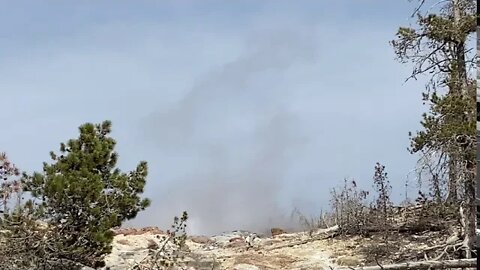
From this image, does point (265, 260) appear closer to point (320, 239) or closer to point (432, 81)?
point (320, 239)

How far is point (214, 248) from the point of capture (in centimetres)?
1573

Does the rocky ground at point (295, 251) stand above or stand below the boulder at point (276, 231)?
below

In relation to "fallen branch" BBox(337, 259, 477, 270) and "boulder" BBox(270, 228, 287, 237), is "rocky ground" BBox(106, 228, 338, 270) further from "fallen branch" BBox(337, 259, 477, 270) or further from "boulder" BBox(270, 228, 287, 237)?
"fallen branch" BBox(337, 259, 477, 270)

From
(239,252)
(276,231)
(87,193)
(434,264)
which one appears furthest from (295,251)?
(434,264)

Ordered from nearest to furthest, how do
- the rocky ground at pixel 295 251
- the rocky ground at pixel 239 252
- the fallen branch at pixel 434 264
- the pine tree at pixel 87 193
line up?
the fallen branch at pixel 434 264
the pine tree at pixel 87 193
the rocky ground at pixel 295 251
the rocky ground at pixel 239 252

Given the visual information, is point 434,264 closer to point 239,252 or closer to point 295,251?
point 295,251

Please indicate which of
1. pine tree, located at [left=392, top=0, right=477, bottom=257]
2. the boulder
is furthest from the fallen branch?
the boulder

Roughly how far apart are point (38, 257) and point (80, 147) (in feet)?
5.65

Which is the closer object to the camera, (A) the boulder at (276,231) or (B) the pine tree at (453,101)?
(B) the pine tree at (453,101)

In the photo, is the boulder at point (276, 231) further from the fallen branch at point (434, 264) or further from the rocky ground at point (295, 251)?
the fallen branch at point (434, 264)

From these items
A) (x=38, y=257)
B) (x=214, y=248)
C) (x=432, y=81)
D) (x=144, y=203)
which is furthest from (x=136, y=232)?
(x=432, y=81)

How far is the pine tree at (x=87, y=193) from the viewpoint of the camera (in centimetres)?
992

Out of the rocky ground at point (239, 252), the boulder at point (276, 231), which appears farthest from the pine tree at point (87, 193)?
the boulder at point (276, 231)

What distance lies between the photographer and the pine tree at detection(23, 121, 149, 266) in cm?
992
